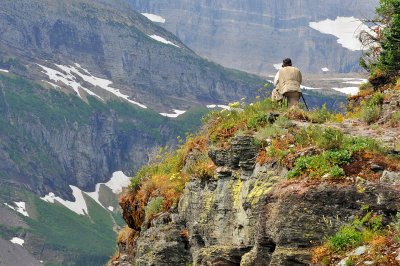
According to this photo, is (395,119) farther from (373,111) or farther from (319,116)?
(319,116)

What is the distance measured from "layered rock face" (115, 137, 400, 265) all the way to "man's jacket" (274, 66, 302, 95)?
4476 millimetres

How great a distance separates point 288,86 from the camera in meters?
26.0

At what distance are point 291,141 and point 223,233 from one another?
10.6 feet

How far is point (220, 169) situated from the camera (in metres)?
22.5

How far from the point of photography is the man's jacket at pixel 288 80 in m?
25.9

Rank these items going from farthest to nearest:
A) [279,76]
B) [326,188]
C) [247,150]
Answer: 1. [279,76]
2. [247,150]
3. [326,188]

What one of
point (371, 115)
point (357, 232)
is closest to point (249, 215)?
point (357, 232)

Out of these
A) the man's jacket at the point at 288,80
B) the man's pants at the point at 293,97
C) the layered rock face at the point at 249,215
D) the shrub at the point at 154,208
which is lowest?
the shrub at the point at 154,208

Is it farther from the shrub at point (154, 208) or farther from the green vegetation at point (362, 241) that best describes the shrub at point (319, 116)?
the green vegetation at point (362, 241)

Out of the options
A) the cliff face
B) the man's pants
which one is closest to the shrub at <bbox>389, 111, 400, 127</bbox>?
the cliff face

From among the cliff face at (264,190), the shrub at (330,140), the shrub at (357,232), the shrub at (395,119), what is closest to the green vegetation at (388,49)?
the cliff face at (264,190)

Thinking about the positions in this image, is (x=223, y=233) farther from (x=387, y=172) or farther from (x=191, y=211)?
(x=387, y=172)

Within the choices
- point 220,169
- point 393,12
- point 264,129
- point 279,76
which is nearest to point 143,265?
point 220,169

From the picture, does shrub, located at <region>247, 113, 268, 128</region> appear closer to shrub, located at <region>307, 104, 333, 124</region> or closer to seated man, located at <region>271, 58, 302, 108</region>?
shrub, located at <region>307, 104, 333, 124</region>
